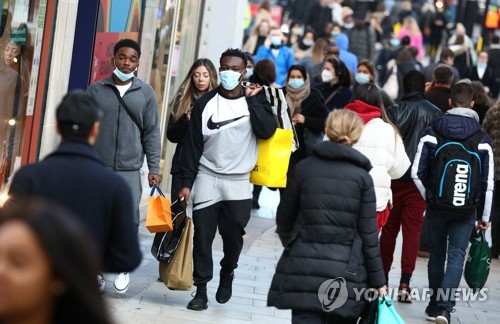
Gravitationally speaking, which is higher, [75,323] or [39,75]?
[39,75]

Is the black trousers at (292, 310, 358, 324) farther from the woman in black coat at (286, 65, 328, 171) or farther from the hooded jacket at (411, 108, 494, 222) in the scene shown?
the woman in black coat at (286, 65, 328, 171)

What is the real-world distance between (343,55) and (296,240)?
44.1 feet

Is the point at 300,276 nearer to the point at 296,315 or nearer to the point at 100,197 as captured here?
the point at 296,315

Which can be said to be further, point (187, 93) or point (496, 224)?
point (496, 224)

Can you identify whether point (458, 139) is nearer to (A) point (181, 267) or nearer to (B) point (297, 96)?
(A) point (181, 267)

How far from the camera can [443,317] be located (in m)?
8.78

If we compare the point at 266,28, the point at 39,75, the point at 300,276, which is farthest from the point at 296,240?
the point at 266,28

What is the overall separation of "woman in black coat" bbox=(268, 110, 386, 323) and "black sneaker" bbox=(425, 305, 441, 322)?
2.93 metres

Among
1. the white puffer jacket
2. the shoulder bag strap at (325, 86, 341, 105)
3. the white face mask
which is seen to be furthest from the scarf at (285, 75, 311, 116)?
the white puffer jacket

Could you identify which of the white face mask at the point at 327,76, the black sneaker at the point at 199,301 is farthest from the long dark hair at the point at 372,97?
the white face mask at the point at 327,76

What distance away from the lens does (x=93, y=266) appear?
8.68ft

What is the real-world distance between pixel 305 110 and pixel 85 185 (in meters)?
7.92

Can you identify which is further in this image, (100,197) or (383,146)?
(383,146)

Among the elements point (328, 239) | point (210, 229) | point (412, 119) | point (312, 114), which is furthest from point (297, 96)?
point (328, 239)
